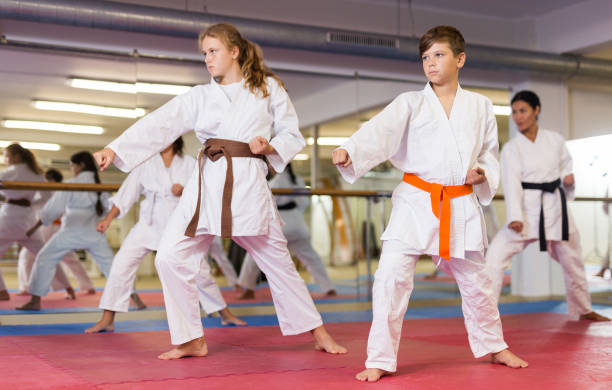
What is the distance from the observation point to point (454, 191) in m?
2.91

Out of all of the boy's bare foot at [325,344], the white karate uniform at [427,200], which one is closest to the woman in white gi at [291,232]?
the boy's bare foot at [325,344]

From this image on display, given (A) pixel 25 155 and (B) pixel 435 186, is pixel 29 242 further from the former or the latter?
(B) pixel 435 186

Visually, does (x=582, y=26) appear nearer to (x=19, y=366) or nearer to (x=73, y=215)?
(x=73, y=215)

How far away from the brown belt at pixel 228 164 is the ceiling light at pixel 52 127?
2477mm

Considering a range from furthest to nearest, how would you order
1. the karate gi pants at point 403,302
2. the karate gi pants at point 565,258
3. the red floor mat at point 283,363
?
1. the karate gi pants at point 565,258
2. the karate gi pants at point 403,302
3. the red floor mat at point 283,363

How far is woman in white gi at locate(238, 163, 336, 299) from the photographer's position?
660 centimetres

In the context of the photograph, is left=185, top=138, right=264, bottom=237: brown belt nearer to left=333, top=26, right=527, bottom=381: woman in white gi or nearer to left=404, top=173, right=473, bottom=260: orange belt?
left=333, top=26, right=527, bottom=381: woman in white gi

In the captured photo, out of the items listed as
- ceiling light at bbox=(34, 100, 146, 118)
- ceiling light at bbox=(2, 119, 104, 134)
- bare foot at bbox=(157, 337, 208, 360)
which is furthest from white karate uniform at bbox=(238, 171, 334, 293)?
bare foot at bbox=(157, 337, 208, 360)

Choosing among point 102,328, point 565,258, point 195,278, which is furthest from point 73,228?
point 565,258

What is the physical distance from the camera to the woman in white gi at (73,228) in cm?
520

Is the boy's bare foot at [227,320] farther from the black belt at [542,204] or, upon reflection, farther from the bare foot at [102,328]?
the black belt at [542,204]

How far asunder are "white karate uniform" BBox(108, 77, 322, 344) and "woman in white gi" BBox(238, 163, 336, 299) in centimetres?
314

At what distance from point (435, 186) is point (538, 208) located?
2397mm

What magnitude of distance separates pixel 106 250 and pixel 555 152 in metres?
3.32
